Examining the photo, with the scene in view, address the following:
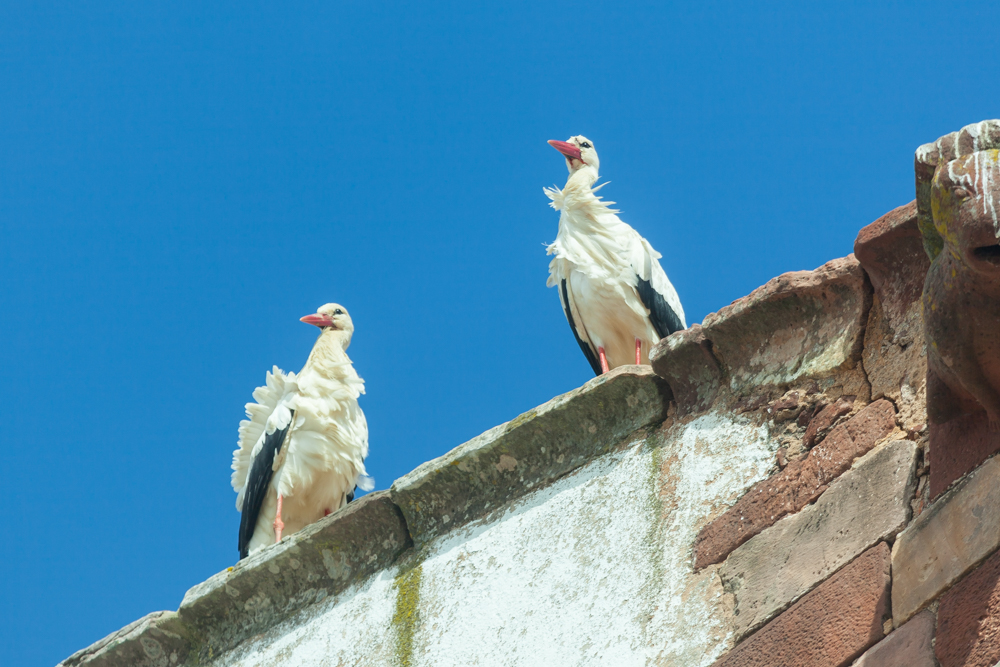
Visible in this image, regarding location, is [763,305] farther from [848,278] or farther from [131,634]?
[131,634]

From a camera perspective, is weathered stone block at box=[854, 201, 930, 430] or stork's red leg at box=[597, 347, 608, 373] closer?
weathered stone block at box=[854, 201, 930, 430]

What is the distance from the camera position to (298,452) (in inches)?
338

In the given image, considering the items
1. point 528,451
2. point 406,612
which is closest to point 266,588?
point 406,612

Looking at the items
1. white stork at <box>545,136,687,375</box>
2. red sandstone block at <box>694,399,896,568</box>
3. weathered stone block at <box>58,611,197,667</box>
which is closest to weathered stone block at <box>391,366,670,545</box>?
red sandstone block at <box>694,399,896,568</box>

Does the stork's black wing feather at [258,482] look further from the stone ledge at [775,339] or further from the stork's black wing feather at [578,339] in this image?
the stone ledge at [775,339]

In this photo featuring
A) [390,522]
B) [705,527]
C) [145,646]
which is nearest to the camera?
[705,527]

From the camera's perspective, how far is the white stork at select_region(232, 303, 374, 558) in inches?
338

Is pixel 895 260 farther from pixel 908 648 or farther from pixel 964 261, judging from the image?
pixel 908 648

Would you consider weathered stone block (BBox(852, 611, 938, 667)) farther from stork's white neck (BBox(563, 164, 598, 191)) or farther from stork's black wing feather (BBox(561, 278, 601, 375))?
stork's white neck (BBox(563, 164, 598, 191))

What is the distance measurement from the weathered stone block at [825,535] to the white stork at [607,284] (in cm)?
430

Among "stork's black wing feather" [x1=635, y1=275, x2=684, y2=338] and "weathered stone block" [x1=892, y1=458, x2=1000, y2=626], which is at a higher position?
"stork's black wing feather" [x1=635, y1=275, x2=684, y2=338]

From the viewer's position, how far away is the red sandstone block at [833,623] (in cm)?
355

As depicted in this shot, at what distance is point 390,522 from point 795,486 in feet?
6.60

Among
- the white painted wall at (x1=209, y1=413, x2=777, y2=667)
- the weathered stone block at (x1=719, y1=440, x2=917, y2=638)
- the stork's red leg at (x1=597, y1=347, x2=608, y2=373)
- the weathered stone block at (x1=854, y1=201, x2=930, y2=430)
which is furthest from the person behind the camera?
the stork's red leg at (x1=597, y1=347, x2=608, y2=373)
